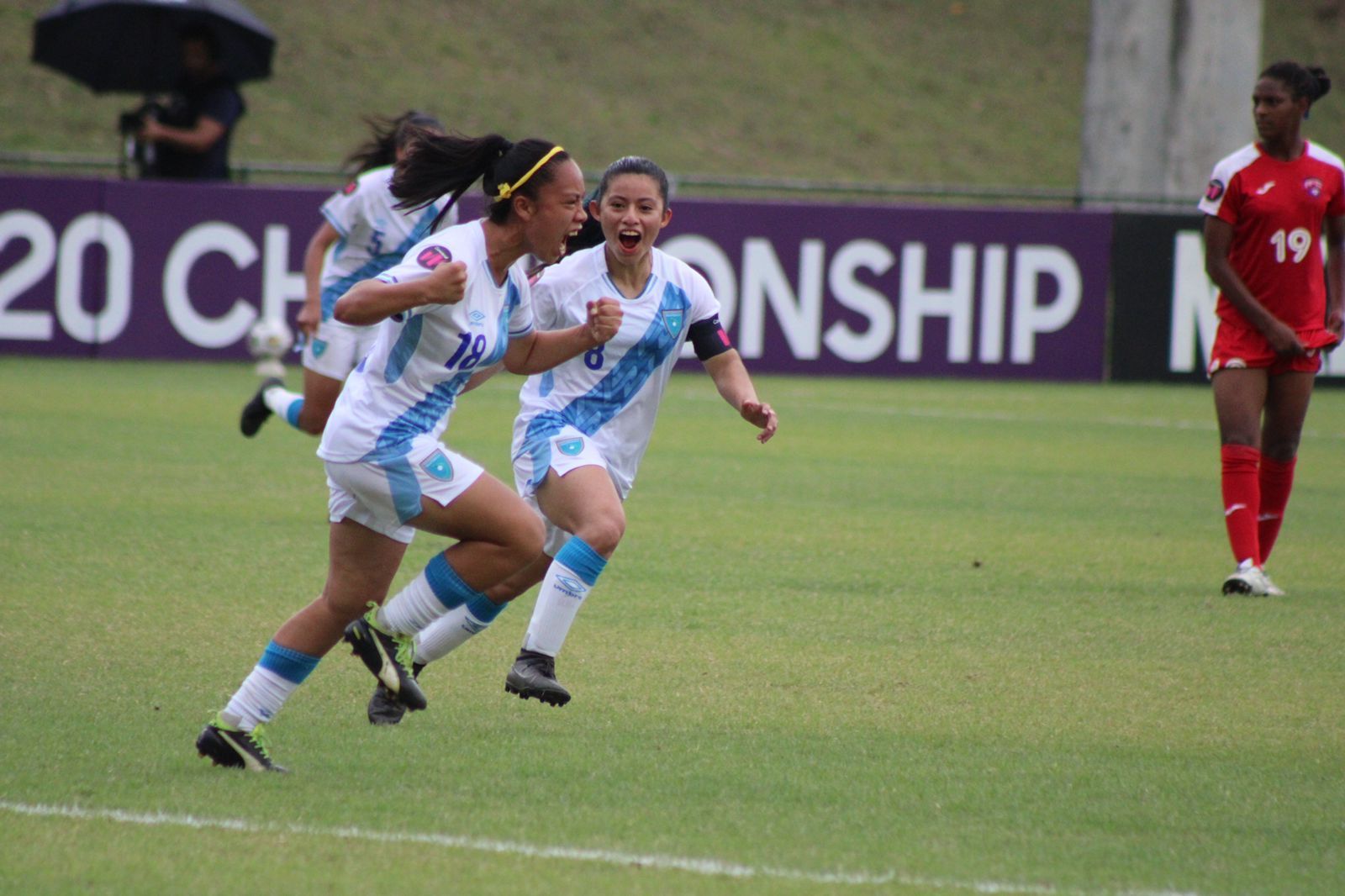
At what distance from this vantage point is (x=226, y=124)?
60.4 ft

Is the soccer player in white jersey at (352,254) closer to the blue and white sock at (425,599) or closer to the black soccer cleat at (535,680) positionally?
the black soccer cleat at (535,680)

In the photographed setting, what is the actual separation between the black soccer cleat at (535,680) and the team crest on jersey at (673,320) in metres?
1.33

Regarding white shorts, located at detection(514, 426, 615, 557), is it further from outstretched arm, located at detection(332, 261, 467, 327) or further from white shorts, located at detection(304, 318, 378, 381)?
white shorts, located at detection(304, 318, 378, 381)

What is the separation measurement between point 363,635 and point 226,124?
14.4 meters

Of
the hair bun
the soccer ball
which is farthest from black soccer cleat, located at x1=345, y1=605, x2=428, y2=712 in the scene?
the soccer ball

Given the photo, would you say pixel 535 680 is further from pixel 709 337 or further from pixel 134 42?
pixel 134 42

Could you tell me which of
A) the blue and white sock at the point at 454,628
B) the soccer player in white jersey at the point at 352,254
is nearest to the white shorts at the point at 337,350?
the soccer player in white jersey at the point at 352,254

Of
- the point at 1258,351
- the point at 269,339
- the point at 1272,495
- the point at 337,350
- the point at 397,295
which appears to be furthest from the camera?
the point at 269,339

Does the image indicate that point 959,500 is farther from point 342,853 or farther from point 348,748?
point 342,853

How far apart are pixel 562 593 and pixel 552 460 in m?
0.55

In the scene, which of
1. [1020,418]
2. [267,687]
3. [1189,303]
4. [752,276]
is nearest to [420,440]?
[267,687]

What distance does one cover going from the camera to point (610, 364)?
6.35m

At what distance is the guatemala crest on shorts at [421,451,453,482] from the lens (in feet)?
16.4

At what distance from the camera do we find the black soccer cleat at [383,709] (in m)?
5.55
